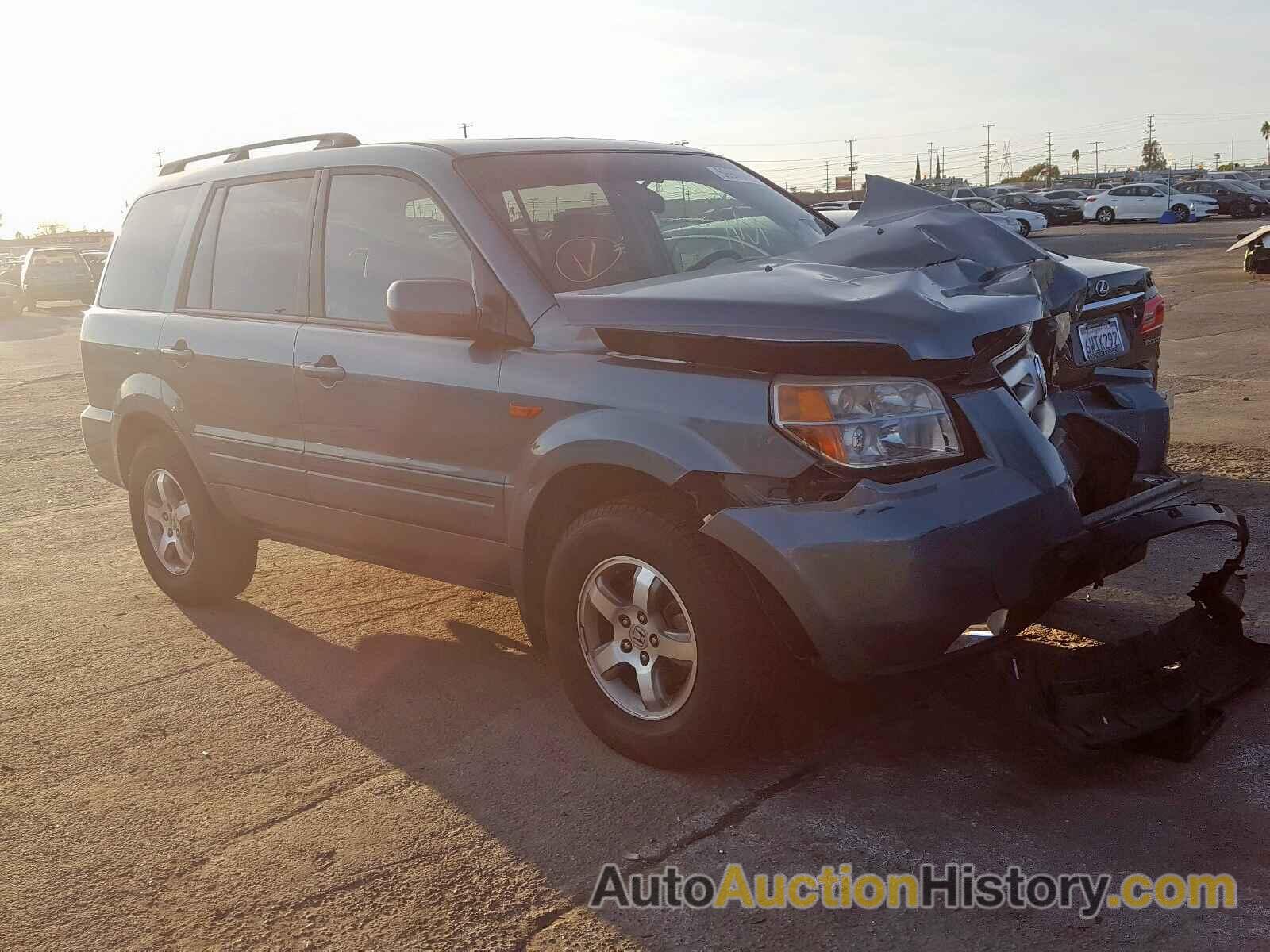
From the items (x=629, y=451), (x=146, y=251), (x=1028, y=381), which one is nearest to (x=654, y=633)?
(x=629, y=451)

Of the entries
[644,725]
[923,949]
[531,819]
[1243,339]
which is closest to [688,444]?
[644,725]

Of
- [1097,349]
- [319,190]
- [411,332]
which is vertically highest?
[319,190]

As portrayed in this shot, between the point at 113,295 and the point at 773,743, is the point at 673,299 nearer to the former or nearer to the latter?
the point at 773,743

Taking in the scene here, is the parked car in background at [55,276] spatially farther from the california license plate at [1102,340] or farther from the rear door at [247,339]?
the california license plate at [1102,340]

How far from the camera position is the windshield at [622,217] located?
4.23 meters

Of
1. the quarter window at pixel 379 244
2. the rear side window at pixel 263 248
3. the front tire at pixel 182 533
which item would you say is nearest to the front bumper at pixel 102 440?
the front tire at pixel 182 533

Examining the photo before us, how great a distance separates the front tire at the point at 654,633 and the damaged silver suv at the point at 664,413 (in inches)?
0.4

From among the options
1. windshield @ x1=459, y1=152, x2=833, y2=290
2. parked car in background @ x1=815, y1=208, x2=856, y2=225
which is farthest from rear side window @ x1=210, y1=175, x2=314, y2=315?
parked car in background @ x1=815, y1=208, x2=856, y2=225

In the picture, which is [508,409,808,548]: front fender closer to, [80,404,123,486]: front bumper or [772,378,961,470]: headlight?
[772,378,961,470]: headlight

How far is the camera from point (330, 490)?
4758 millimetres

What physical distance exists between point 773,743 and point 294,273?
2599 millimetres

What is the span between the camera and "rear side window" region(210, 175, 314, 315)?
16.1ft

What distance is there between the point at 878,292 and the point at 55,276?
1408 inches

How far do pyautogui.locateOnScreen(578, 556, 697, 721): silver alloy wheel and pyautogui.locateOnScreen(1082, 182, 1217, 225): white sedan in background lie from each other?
165 feet
